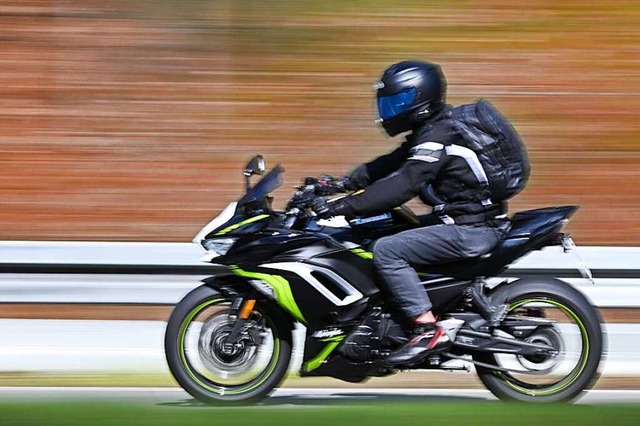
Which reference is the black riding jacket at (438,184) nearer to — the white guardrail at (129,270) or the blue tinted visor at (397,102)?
the blue tinted visor at (397,102)

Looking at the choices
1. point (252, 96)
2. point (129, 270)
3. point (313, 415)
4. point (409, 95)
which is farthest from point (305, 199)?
point (252, 96)

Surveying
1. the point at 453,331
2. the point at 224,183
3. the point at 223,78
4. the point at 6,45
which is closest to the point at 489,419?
the point at 453,331

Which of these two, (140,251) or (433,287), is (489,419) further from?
(140,251)

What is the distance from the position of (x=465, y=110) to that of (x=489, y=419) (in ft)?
5.41

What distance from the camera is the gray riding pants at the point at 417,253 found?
5973mm

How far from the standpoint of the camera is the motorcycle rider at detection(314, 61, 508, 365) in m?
5.95

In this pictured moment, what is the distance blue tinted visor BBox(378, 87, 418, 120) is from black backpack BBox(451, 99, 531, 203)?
22cm

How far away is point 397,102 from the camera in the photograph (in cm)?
605

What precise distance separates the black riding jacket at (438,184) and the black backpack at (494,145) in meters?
0.04

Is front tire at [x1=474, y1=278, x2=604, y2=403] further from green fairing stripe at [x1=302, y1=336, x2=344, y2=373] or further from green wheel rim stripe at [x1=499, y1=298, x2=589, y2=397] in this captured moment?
green fairing stripe at [x1=302, y1=336, x2=344, y2=373]

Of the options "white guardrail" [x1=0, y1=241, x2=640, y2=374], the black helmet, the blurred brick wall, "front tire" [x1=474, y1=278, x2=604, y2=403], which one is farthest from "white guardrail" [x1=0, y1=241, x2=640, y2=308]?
the blurred brick wall

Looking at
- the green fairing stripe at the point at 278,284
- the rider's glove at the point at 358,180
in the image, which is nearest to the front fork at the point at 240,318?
the green fairing stripe at the point at 278,284

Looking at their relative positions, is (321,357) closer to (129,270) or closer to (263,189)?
(263,189)

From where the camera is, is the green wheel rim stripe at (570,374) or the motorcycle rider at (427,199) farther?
the green wheel rim stripe at (570,374)
